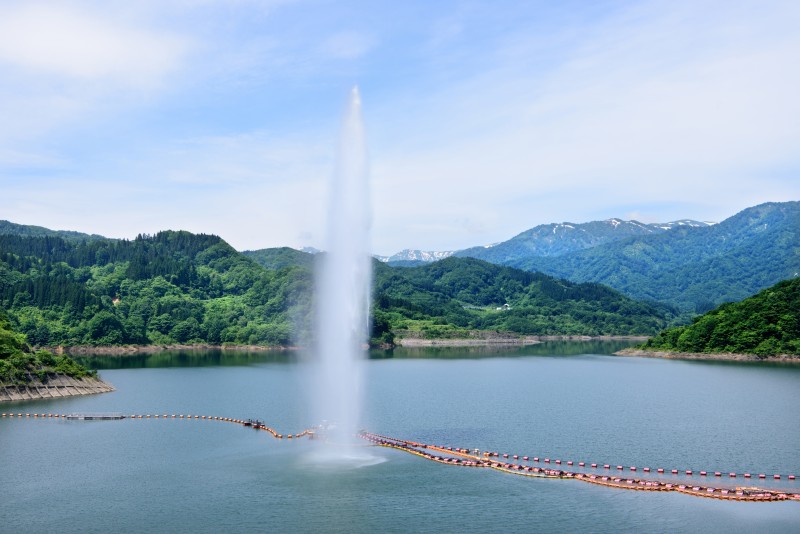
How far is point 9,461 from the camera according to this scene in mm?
71750

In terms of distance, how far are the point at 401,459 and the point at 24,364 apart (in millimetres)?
72107

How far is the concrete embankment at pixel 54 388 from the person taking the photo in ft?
366

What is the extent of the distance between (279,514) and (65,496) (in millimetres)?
18518

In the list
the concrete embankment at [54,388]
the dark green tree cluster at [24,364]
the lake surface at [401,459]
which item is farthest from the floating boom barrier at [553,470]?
the dark green tree cluster at [24,364]

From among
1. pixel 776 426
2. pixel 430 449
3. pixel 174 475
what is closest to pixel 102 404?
pixel 174 475

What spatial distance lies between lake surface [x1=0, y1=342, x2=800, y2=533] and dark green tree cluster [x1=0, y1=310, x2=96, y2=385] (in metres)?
6.77

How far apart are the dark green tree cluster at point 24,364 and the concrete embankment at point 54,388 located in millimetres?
712

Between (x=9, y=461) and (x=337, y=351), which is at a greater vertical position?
(x=337, y=351)

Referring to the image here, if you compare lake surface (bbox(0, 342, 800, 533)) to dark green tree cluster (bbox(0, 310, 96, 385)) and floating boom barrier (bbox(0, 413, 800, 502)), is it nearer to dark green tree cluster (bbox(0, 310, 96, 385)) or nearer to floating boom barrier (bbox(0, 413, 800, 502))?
floating boom barrier (bbox(0, 413, 800, 502))

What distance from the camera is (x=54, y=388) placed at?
119 m

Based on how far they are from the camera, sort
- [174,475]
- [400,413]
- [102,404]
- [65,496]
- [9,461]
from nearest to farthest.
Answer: [65,496], [174,475], [9,461], [400,413], [102,404]

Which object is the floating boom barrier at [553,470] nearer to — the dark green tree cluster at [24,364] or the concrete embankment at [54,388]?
the concrete embankment at [54,388]

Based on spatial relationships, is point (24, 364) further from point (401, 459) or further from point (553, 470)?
point (553, 470)

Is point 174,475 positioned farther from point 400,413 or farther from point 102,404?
point 102,404
